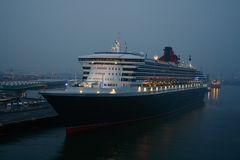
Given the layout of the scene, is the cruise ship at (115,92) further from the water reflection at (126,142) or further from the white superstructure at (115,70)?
the water reflection at (126,142)

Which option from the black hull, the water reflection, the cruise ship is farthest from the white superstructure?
the water reflection

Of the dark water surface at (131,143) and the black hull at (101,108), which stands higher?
the black hull at (101,108)

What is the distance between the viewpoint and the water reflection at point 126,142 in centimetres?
2412

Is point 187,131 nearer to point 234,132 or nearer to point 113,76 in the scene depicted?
point 234,132

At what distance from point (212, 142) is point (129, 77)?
10975mm

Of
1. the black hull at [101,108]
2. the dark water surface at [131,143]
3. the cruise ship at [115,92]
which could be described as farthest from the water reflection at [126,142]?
the cruise ship at [115,92]

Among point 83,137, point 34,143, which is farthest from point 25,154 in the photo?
point 83,137

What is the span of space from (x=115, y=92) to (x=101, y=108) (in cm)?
242

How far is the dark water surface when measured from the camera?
23922 mm

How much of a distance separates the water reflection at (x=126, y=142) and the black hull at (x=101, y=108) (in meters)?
0.98

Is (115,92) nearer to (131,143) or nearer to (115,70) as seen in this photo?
(115,70)

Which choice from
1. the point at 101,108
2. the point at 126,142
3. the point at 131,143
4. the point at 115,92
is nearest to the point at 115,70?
the point at 115,92

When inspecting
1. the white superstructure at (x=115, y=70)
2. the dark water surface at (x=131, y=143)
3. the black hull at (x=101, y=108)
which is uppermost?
the white superstructure at (x=115, y=70)

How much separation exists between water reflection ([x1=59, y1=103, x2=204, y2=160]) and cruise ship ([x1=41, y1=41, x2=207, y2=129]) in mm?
1265
